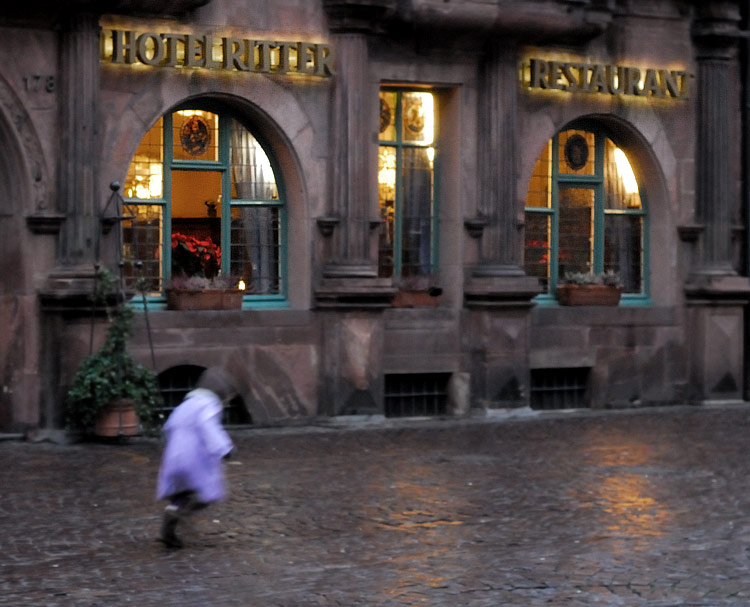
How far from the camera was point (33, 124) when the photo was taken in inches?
664

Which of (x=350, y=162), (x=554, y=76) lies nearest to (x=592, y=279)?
(x=554, y=76)

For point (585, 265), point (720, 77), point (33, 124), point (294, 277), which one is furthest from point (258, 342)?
point (720, 77)

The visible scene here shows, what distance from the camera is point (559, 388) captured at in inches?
827

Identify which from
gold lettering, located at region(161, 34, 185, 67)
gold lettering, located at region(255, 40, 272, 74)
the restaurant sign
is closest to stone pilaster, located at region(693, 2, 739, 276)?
the restaurant sign

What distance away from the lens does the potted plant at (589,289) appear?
20953 millimetres

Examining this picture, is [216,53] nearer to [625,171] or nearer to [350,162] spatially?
[350,162]

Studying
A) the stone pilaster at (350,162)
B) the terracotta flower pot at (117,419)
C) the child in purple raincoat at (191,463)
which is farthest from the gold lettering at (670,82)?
the child in purple raincoat at (191,463)

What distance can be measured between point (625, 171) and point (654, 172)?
1.25ft

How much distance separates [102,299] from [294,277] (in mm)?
2959

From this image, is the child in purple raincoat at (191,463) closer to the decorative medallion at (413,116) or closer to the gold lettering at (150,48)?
the gold lettering at (150,48)

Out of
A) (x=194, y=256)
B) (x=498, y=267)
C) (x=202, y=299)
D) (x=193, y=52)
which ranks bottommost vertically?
(x=202, y=299)

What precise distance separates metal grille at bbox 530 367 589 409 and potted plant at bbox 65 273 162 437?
234 inches

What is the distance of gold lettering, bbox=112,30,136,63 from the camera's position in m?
17.4

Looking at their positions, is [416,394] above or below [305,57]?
below
